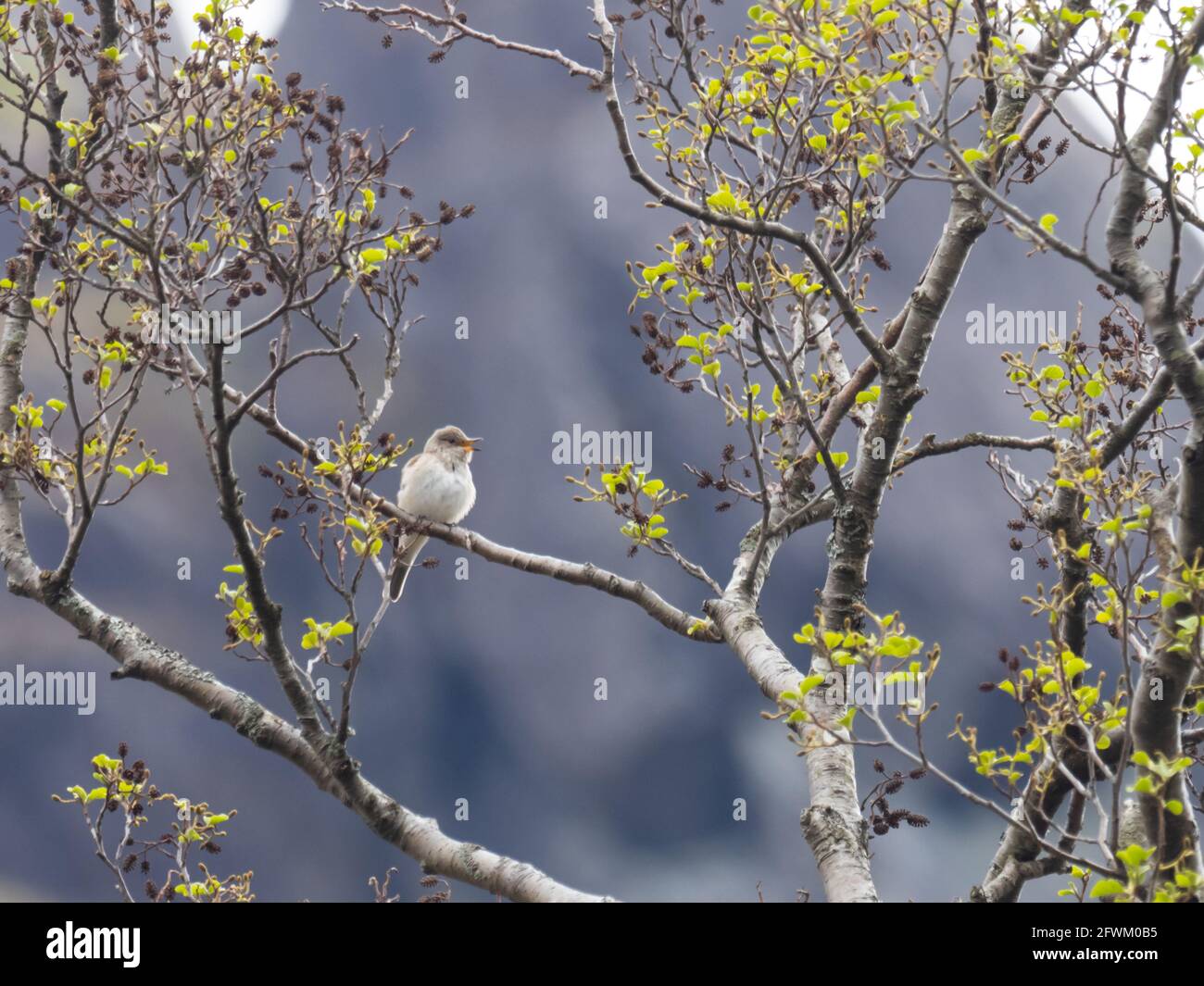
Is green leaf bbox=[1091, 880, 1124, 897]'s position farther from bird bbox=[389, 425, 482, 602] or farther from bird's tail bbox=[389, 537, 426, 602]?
bird bbox=[389, 425, 482, 602]

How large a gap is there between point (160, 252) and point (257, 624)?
174cm

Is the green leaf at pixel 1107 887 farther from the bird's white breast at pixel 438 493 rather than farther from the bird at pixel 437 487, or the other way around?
the bird's white breast at pixel 438 493

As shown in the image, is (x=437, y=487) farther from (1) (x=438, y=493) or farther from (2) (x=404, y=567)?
(2) (x=404, y=567)

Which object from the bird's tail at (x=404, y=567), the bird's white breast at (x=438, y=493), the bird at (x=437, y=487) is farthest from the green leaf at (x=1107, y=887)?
the bird's white breast at (x=438, y=493)

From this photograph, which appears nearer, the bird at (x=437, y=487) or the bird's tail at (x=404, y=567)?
the bird's tail at (x=404, y=567)

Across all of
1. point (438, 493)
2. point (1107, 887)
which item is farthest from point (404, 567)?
point (1107, 887)

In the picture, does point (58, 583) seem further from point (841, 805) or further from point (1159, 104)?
point (1159, 104)

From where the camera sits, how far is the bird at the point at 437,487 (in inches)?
360

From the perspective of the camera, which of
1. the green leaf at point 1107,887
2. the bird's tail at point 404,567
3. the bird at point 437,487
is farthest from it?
the bird at point 437,487

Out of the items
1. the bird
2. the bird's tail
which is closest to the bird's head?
the bird

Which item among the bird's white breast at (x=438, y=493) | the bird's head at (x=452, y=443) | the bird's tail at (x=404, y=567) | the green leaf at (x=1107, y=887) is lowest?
the green leaf at (x=1107, y=887)

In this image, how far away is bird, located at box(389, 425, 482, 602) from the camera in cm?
914
